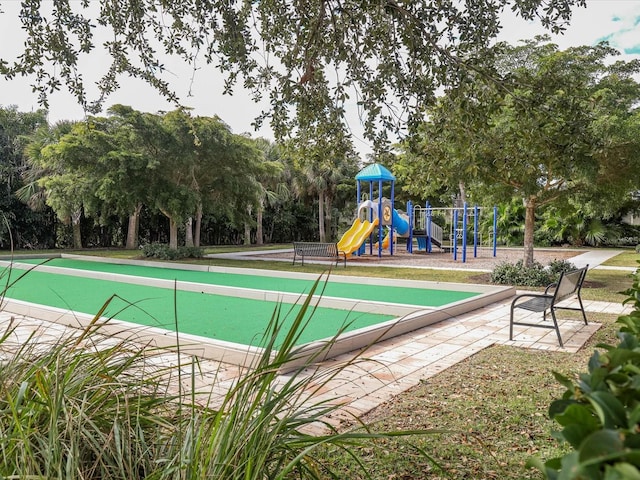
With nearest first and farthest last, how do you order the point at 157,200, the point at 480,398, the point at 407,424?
1. the point at 407,424
2. the point at 480,398
3. the point at 157,200

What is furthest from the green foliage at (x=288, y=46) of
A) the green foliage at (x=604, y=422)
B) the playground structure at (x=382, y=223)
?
the playground structure at (x=382, y=223)

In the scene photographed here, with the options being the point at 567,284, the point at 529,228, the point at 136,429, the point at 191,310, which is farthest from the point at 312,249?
the point at 136,429

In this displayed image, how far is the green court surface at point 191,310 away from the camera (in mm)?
6625

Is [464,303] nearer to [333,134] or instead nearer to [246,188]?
[333,134]

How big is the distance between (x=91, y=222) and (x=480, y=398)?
78.8 ft

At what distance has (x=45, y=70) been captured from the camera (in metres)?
3.88

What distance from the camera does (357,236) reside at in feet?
59.7

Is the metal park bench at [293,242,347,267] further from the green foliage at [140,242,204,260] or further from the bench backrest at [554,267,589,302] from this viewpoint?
the bench backrest at [554,267,589,302]

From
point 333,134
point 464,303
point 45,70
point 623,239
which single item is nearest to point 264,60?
point 333,134

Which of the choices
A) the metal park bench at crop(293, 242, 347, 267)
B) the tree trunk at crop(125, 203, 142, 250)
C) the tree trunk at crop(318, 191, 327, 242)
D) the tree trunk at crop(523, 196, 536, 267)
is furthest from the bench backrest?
the tree trunk at crop(318, 191, 327, 242)

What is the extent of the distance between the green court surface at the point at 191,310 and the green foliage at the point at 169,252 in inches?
213

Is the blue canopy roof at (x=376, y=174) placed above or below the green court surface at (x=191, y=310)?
above

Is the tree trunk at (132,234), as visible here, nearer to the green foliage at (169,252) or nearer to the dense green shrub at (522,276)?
the green foliage at (169,252)

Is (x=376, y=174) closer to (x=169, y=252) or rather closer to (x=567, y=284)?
(x=169, y=252)
